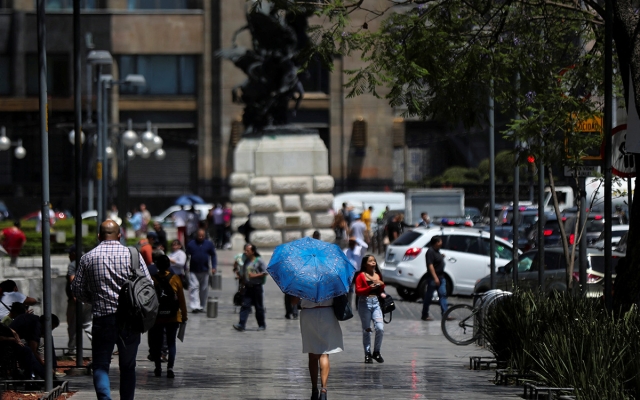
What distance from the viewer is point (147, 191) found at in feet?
227

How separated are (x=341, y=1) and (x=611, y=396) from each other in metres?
6.16

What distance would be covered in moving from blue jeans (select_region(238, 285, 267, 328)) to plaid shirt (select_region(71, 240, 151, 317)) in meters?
12.0

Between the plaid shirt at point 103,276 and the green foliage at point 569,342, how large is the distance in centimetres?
371

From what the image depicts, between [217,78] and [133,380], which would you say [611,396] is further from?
[217,78]

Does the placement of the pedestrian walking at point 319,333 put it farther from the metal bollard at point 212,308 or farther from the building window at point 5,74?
the building window at point 5,74

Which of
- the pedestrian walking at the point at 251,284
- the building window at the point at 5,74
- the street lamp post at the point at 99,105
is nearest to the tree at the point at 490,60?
the pedestrian walking at the point at 251,284

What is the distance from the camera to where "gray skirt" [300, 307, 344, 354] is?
13.3 metres

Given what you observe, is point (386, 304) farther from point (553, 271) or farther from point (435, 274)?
point (553, 271)

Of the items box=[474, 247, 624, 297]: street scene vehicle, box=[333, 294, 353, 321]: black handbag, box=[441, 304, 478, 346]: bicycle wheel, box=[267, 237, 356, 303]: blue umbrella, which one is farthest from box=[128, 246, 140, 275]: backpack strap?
box=[474, 247, 624, 297]: street scene vehicle

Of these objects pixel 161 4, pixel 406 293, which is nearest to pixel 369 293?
pixel 406 293

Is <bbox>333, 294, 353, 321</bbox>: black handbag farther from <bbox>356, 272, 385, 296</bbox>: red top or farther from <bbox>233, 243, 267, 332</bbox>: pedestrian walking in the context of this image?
<bbox>233, 243, 267, 332</bbox>: pedestrian walking

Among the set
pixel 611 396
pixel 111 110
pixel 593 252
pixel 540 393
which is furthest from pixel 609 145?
pixel 111 110

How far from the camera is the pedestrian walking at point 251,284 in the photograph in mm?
23062

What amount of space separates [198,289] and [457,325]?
7.52 meters
